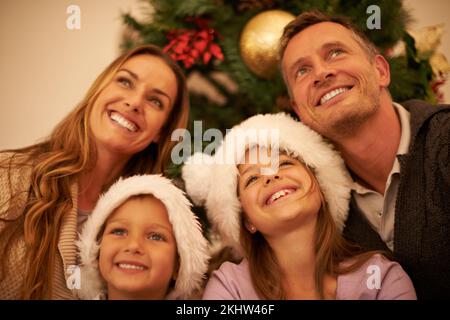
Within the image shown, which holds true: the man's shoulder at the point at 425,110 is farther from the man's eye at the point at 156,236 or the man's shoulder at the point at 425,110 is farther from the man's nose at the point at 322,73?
the man's eye at the point at 156,236

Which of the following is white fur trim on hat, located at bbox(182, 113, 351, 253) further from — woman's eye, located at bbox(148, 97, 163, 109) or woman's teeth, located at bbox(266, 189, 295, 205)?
woman's eye, located at bbox(148, 97, 163, 109)

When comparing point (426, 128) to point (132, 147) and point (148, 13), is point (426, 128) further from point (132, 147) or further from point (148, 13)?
point (148, 13)

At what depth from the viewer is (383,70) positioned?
51.5 inches

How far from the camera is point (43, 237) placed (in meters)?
1.10

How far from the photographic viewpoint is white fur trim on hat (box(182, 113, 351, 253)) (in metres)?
1.18

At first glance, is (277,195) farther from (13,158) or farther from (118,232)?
(13,158)

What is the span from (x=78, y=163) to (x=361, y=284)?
0.93m

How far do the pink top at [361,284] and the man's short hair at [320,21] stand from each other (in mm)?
678

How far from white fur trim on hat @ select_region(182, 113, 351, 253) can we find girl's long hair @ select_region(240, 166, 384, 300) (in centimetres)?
3

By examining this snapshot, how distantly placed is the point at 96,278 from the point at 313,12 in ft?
3.60

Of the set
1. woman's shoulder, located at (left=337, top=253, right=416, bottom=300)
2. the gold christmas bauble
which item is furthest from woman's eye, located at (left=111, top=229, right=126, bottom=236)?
the gold christmas bauble

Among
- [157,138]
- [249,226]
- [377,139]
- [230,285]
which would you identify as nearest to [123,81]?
[157,138]
